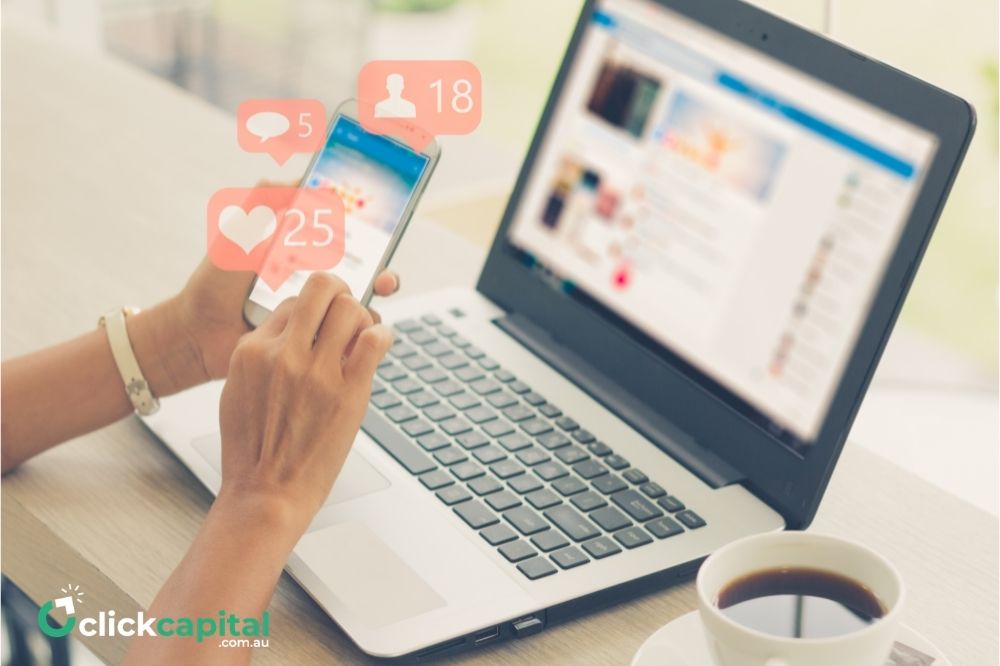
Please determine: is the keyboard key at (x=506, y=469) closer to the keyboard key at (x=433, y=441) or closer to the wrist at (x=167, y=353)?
the keyboard key at (x=433, y=441)

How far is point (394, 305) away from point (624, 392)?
8.1 inches

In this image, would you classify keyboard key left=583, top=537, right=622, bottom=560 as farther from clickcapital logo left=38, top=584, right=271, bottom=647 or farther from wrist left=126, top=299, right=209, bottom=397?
wrist left=126, top=299, right=209, bottom=397

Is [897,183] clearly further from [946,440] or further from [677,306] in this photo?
[946,440]

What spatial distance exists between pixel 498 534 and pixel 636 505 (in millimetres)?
89

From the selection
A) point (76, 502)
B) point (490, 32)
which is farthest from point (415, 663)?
point (490, 32)

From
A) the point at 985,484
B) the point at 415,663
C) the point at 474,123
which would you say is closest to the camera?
the point at 415,663

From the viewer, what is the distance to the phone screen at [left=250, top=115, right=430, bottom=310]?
29.6 inches

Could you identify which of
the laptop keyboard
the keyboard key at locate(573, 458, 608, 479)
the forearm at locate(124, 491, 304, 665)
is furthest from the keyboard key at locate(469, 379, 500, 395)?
the forearm at locate(124, 491, 304, 665)

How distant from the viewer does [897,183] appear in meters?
0.63

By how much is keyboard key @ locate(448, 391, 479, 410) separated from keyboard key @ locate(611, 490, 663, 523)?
0.13m

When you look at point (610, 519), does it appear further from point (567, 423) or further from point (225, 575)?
point (225, 575)

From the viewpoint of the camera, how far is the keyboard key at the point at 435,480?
0.69 metres

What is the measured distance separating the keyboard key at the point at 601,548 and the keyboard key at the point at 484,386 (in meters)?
0.17

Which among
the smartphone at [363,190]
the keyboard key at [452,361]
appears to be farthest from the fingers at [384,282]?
the keyboard key at [452,361]
